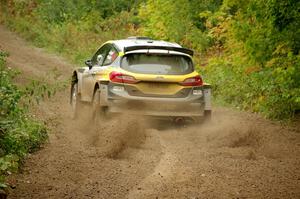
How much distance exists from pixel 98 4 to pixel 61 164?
23.3 metres

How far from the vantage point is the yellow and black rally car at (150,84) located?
35.1 feet

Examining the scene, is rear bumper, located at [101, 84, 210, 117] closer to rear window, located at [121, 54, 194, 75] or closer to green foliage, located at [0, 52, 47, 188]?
rear window, located at [121, 54, 194, 75]

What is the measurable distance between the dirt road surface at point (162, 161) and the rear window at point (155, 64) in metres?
0.94

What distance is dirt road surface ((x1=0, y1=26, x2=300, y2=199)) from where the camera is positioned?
7129 mm

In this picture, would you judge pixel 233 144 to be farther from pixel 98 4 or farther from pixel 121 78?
pixel 98 4

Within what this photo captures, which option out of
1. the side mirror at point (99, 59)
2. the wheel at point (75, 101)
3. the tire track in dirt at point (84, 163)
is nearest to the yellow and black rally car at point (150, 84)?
the tire track in dirt at point (84, 163)

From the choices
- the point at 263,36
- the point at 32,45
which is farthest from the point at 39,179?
the point at 32,45

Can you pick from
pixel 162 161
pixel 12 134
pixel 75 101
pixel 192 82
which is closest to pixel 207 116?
pixel 192 82

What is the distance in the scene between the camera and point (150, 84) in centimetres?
1073

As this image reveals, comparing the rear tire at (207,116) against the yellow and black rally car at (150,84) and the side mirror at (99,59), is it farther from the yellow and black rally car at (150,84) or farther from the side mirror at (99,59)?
the side mirror at (99,59)

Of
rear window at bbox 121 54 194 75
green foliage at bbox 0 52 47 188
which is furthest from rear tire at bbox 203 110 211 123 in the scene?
green foliage at bbox 0 52 47 188

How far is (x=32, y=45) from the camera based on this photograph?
29.5 m

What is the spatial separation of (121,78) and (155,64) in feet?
2.30

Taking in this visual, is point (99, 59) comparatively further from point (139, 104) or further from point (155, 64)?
point (139, 104)
